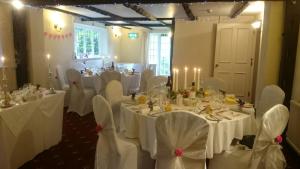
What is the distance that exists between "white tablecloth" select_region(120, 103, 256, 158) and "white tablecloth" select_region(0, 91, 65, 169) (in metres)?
1.27

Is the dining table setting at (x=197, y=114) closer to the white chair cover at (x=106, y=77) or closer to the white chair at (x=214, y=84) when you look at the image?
the white chair at (x=214, y=84)

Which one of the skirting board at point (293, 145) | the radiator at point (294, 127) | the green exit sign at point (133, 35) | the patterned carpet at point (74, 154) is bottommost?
the patterned carpet at point (74, 154)

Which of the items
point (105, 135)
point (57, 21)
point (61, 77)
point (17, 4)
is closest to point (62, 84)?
point (61, 77)

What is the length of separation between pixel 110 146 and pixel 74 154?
1.31 meters

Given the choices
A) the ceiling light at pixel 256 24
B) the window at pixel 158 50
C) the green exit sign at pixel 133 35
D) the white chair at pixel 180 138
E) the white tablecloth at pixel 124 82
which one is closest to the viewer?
the white chair at pixel 180 138

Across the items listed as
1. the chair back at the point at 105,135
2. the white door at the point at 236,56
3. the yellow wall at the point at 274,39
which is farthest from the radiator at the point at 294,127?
the chair back at the point at 105,135

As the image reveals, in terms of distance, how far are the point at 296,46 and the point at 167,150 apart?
10.2 feet

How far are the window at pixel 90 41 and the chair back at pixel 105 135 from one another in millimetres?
5648

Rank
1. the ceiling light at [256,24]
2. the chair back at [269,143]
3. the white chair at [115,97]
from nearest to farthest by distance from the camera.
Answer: the chair back at [269,143], the white chair at [115,97], the ceiling light at [256,24]

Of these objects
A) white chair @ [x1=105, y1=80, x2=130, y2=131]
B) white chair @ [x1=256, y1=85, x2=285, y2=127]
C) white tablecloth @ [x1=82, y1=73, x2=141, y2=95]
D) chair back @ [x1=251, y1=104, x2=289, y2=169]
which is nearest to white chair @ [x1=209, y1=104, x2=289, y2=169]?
chair back @ [x1=251, y1=104, x2=289, y2=169]

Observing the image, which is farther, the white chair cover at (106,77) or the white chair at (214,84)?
the white chair cover at (106,77)

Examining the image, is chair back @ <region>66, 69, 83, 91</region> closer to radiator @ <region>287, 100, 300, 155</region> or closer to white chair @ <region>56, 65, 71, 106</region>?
white chair @ <region>56, 65, 71, 106</region>

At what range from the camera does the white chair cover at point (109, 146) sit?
223cm

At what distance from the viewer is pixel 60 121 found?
3.70 m
